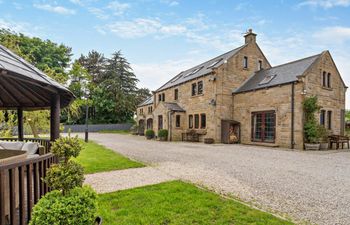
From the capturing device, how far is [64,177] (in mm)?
2521

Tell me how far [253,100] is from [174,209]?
15198 mm

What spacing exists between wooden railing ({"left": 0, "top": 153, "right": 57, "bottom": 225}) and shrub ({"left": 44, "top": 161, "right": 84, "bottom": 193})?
431 millimetres

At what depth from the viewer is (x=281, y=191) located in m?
5.34

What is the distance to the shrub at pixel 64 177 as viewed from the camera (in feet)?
8.22

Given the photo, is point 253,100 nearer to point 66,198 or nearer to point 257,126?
point 257,126

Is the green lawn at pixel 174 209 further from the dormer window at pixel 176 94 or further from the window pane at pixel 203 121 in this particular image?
the dormer window at pixel 176 94

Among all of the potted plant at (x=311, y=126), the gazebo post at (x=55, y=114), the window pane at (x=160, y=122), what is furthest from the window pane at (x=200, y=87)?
the gazebo post at (x=55, y=114)

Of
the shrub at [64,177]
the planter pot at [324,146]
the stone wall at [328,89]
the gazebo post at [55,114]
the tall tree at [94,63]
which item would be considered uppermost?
the tall tree at [94,63]

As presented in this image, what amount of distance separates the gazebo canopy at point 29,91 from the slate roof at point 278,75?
1504 cm

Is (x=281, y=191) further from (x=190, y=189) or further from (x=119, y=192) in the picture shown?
(x=119, y=192)

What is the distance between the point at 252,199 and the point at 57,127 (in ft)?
14.8

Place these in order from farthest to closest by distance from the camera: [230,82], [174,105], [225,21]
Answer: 1. [174,105]
2. [230,82]
3. [225,21]

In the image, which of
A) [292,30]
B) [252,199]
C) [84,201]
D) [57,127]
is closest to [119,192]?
[57,127]

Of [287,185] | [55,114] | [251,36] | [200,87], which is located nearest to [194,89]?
[200,87]
